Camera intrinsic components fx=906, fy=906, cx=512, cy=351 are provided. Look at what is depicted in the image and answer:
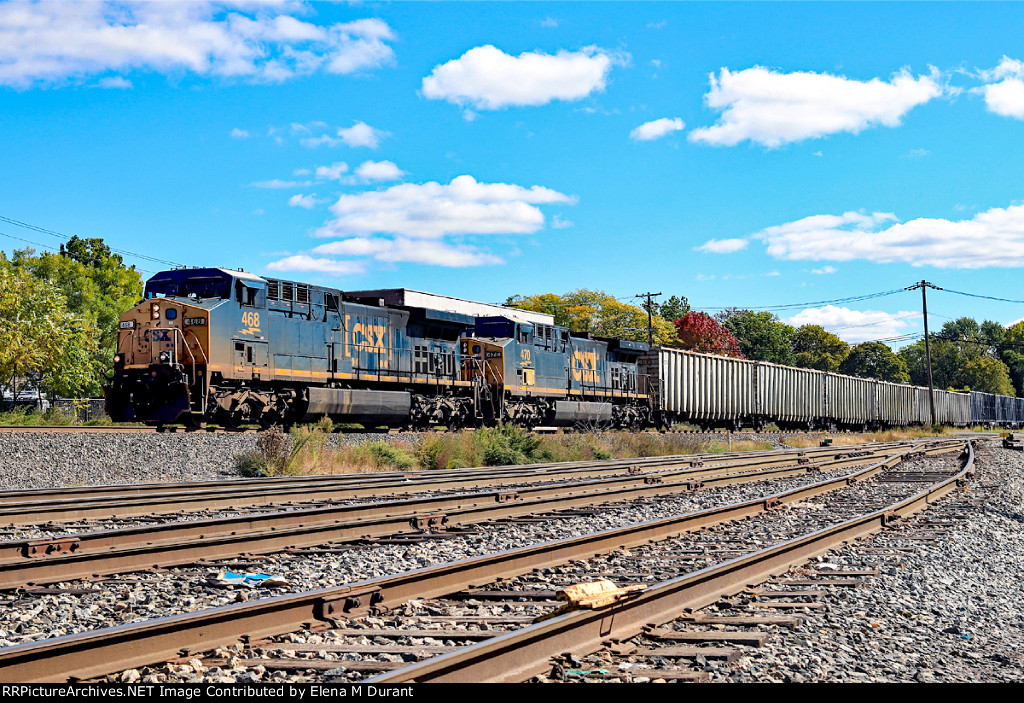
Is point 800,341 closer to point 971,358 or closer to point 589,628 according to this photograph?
point 971,358

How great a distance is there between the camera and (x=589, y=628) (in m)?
4.59

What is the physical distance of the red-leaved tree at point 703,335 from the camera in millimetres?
77750

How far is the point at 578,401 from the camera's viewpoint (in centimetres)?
2936

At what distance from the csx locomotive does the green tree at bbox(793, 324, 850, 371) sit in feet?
260

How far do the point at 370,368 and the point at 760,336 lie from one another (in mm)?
78911

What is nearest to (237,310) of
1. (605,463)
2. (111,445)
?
(111,445)

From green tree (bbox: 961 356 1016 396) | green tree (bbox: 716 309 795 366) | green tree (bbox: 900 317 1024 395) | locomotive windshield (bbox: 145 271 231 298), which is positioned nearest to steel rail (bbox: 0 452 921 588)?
locomotive windshield (bbox: 145 271 231 298)

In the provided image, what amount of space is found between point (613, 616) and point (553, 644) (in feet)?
1.81

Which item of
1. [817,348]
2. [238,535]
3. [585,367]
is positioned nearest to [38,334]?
[585,367]

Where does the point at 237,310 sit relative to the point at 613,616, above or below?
above

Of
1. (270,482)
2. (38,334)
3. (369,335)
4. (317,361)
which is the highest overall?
(38,334)

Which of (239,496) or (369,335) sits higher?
(369,335)
